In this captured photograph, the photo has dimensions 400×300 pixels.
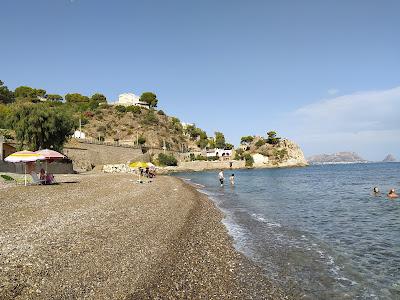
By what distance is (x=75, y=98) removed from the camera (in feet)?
588

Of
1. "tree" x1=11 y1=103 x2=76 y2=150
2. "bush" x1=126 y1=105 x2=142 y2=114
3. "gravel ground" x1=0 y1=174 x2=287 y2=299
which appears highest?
"bush" x1=126 y1=105 x2=142 y2=114

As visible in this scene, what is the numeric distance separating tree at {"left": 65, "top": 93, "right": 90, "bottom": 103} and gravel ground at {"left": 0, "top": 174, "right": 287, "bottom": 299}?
570 ft

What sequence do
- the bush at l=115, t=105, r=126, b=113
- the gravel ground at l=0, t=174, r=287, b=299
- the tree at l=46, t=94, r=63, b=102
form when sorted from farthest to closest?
the tree at l=46, t=94, r=63, b=102 → the bush at l=115, t=105, r=126, b=113 → the gravel ground at l=0, t=174, r=287, b=299

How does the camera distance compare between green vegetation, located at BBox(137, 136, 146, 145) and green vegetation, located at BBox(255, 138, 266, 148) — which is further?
green vegetation, located at BBox(255, 138, 266, 148)

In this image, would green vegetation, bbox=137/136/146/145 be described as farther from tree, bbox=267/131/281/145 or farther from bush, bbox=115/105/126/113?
tree, bbox=267/131/281/145

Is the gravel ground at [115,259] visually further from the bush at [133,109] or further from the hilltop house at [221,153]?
the bush at [133,109]

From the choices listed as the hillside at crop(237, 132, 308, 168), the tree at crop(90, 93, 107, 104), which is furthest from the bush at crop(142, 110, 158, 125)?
the hillside at crop(237, 132, 308, 168)

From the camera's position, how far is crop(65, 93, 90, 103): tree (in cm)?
17862

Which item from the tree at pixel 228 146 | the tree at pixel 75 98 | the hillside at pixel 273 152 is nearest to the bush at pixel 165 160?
the hillside at pixel 273 152

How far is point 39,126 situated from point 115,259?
4956cm

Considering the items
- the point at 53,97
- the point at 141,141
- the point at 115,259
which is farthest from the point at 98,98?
the point at 115,259

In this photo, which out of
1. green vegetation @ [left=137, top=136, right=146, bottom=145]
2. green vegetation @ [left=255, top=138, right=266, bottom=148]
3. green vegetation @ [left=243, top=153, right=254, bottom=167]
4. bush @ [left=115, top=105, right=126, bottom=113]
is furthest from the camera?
green vegetation @ [left=255, top=138, right=266, bottom=148]

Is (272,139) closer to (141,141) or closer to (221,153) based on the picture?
(221,153)

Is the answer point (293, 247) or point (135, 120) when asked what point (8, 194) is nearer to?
point (293, 247)
